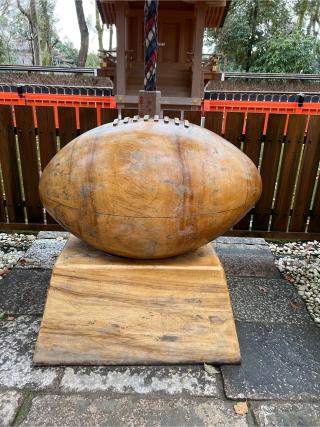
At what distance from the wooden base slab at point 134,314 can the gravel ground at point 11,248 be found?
1315 mm

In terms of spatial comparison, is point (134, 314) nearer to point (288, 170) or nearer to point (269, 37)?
point (288, 170)

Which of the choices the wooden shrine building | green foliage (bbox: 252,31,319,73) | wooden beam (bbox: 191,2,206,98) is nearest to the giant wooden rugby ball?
the wooden shrine building

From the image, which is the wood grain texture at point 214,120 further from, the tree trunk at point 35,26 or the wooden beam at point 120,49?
the tree trunk at point 35,26

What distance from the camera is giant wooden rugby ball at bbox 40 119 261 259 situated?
1.69m

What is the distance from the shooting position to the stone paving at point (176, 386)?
64.7 inches

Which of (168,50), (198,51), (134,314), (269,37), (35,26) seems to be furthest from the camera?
(269,37)

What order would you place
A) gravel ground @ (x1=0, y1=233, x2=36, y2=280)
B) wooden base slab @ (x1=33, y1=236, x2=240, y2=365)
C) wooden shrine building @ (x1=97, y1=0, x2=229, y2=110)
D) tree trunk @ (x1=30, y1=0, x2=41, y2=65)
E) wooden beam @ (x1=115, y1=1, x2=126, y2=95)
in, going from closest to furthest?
wooden base slab @ (x1=33, y1=236, x2=240, y2=365), gravel ground @ (x1=0, y1=233, x2=36, y2=280), wooden beam @ (x1=115, y1=1, x2=126, y2=95), wooden shrine building @ (x1=97, y1=0, x2=229, y2=110), tree trunk @ (x1=30, y1=0, x2=41, y2=65)

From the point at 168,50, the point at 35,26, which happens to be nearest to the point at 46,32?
the point at 35,26

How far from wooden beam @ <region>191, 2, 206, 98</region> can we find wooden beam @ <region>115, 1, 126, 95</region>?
1382mm

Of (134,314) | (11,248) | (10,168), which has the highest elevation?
(10,168)

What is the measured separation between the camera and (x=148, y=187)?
1670 millimetres

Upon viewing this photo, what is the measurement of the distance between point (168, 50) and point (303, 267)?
5683mm

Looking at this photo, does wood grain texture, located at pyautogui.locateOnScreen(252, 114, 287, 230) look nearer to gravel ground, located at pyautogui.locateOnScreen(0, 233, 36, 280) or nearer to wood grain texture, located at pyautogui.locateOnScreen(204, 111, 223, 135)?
wood grain texture, located at pyautogui.locateOnScreen(204, 111, 223, 135)

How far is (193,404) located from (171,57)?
701cm
